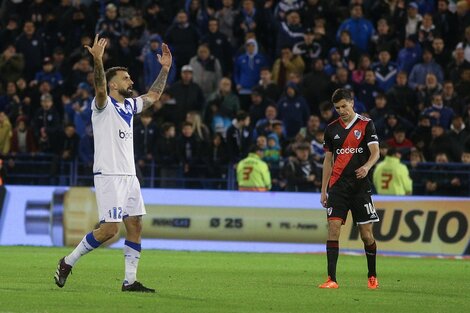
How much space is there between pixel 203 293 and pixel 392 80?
1475cm

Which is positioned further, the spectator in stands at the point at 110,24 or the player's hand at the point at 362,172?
the spectator in stands at the point at 110,24

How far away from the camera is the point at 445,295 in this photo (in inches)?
554

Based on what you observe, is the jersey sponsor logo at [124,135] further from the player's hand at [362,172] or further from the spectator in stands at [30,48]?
the spectator in stands at [30,48]

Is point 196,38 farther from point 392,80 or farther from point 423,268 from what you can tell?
point 423,268

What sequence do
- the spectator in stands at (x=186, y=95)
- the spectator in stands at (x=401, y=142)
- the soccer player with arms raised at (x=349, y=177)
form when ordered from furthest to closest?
1. the spectator in stands at (x=186, y=95)
2. the spectator in stands at (x=401, y=142)
3. the soccer player with arms raised at (x=349, y=177)

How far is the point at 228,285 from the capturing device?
1493 centimetres

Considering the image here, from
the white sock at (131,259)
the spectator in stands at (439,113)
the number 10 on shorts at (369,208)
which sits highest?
the spectator in stands at (439,113)

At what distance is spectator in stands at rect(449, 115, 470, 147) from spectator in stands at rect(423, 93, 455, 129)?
0.53 meters

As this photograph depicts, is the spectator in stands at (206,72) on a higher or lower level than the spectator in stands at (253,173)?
higher

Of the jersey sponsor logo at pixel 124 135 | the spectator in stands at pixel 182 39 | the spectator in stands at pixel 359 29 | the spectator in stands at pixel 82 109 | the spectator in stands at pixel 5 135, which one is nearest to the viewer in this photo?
the jersey sponsor logo at pixel 124 135

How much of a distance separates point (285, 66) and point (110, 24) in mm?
4872

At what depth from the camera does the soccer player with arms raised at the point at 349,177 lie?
15.0 m

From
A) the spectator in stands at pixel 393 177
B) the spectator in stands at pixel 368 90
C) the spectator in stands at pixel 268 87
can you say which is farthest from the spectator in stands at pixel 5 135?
the spectator in stands at pixel 393 177

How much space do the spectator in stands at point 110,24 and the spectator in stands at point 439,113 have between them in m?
8.46
